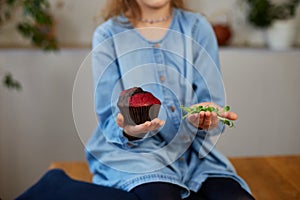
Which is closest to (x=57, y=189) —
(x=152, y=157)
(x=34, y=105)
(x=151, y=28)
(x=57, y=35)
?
(x=152, y=157)

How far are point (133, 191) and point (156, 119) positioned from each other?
10.9 inches

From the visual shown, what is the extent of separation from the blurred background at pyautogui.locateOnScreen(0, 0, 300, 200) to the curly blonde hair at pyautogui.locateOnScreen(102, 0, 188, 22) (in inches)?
31.7

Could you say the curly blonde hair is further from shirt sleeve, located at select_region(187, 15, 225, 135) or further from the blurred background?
the blurred background

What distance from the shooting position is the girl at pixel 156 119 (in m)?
1.27

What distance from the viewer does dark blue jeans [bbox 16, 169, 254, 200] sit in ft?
4.41

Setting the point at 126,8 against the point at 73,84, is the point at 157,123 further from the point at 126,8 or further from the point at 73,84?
the point at 73,84

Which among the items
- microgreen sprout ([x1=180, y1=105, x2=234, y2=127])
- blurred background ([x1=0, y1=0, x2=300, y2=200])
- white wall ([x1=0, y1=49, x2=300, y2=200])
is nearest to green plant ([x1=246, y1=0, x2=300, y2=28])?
blurred background ([x1=0, y1=0, x2=300, y2=200])

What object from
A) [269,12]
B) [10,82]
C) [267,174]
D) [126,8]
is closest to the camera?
[126,8]

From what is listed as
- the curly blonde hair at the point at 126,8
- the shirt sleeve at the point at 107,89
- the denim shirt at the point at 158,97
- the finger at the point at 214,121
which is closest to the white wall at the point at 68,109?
the curly blonde hair at the point at 126,8

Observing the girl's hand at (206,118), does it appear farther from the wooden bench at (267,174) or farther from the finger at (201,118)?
the wooden bench at (267,174)

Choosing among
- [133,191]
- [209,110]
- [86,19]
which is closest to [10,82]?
[86,19]

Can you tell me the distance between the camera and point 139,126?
1189 millimetres

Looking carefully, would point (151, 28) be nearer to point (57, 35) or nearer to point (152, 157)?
point (152, 157)

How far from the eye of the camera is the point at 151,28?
133cm
